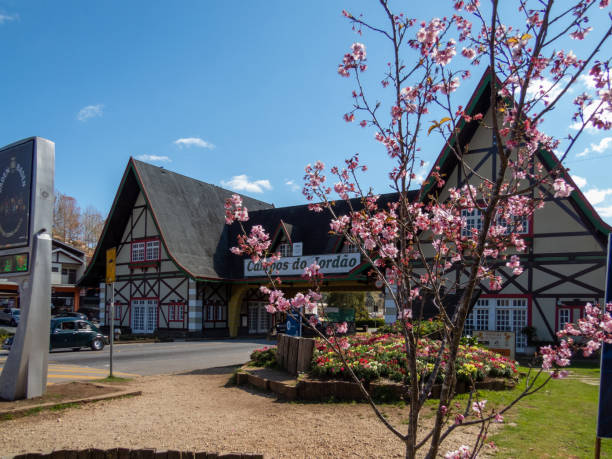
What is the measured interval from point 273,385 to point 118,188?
25332mm

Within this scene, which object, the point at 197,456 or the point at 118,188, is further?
the point at 118,188

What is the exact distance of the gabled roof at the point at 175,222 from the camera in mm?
30641

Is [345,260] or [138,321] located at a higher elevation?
[345,260]

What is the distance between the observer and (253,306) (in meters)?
34.8

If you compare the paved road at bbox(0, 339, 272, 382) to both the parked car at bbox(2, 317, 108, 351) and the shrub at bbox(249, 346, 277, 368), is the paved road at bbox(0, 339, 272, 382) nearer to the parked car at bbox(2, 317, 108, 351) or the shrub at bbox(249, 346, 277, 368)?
the parked car at bbox(2, 317, 108, 351)

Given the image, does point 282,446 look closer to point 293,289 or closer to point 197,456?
point 197,456

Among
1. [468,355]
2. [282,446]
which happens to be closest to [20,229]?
[282,446]

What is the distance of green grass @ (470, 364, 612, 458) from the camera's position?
6012 millimetres

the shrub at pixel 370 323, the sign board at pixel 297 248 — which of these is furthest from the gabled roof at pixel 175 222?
the shrub at pixel 370 323

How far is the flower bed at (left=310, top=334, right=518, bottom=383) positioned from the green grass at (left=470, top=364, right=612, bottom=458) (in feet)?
1.50

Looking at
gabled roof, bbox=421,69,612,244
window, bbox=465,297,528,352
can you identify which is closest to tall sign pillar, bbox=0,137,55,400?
gabled roof, bbox=421,69,612,244

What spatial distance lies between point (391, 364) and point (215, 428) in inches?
150

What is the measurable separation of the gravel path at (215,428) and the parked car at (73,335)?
42.1ft

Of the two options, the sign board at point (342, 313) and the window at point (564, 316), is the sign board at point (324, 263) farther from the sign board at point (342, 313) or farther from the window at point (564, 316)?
the sign board at point (342, 313)
